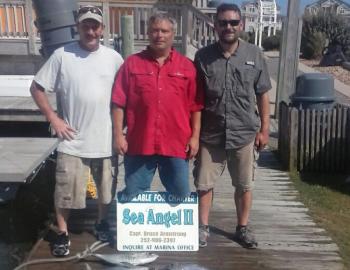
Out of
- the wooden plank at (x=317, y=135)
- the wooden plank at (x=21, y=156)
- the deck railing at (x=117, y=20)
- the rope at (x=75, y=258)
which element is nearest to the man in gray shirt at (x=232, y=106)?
the rope at (x=75, y=258)

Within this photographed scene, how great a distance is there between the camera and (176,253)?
3.90 meters

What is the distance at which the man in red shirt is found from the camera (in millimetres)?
3410

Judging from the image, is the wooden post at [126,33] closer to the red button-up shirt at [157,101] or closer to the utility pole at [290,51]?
the utility pole at [290,51]

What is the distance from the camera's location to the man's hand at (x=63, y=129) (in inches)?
139

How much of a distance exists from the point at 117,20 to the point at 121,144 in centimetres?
847

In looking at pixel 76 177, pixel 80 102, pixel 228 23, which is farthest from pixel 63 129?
pixel 228 23

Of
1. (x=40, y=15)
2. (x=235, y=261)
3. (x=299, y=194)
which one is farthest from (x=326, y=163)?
(x=40, y=15)

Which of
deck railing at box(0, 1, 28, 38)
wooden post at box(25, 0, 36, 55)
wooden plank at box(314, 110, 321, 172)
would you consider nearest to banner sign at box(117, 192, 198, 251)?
wooden plank at box(314, 110, 321, 172)

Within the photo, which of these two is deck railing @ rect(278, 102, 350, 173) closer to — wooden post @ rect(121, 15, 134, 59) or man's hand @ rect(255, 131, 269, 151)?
wooden post @ rect(121, 15, 134, 59)

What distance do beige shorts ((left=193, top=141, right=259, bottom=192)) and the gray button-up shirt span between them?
0.08m

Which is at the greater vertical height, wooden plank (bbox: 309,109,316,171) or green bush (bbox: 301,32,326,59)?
wooden plank (bbox: 309,109,316,171)

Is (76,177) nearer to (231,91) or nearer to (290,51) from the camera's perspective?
(231,91)

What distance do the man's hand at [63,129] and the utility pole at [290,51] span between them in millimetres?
6761

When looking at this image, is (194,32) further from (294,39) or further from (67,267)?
(67,267)
